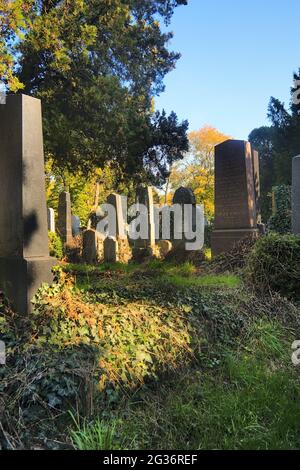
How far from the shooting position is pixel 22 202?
4719 millimetres

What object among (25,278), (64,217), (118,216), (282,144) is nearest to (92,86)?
(118,216)

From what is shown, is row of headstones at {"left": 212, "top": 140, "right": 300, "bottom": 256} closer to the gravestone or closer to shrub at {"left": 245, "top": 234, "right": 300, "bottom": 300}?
the gravestone

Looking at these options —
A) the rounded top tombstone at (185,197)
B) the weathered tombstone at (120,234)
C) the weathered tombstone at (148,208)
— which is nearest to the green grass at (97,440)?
the weathered tombstone at (120,234)

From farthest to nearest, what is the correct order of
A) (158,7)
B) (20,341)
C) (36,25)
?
(158,7) < (36,25) < (20,341)

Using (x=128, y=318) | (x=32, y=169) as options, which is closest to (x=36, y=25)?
(x=32, y=169)

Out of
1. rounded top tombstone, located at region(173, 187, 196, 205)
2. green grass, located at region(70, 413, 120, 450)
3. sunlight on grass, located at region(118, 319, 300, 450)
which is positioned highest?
rounded top tombstone, located at region(173, 187, 196, 205)

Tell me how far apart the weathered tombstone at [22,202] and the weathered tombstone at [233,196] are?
7355 mm

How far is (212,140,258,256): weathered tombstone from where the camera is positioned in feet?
38.3

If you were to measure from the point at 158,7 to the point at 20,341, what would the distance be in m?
16.9

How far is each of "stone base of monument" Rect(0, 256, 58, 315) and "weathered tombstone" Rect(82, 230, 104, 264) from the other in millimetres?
9186

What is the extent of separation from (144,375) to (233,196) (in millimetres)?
8911

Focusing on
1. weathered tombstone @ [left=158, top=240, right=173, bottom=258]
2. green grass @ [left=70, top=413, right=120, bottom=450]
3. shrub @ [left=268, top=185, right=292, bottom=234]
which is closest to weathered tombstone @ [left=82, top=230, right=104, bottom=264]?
weathered tombstone @ [left=158, top=240, right=173, bottom=258]

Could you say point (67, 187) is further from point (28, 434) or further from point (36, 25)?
point (28, 434)
